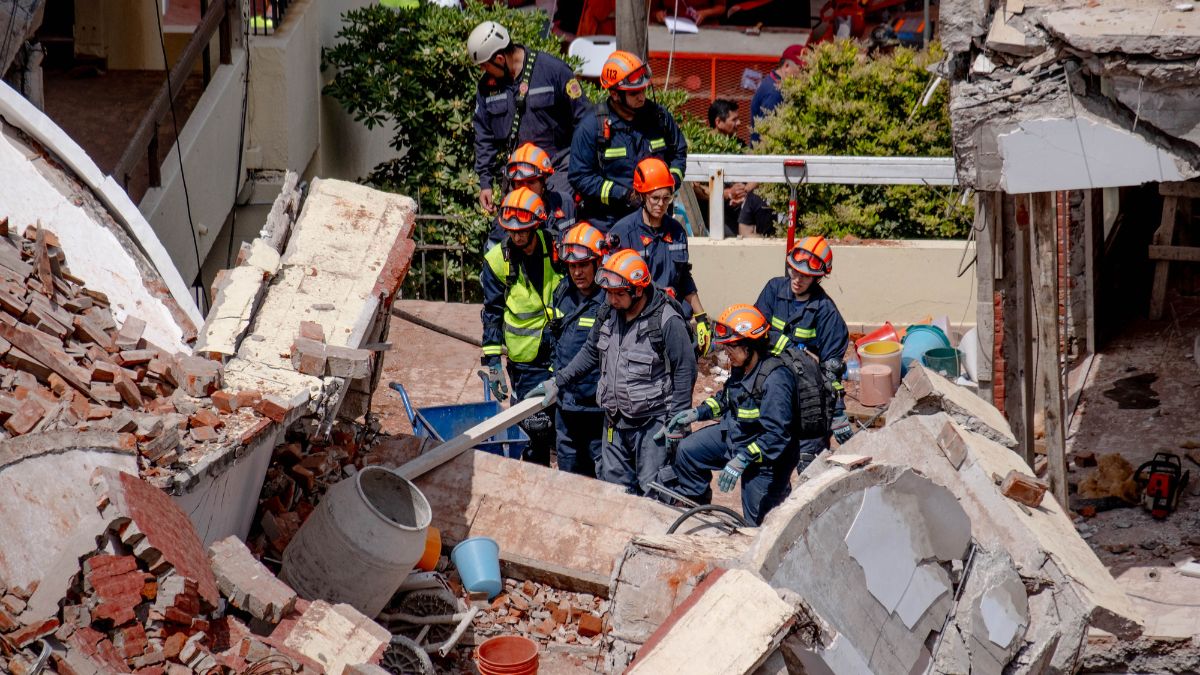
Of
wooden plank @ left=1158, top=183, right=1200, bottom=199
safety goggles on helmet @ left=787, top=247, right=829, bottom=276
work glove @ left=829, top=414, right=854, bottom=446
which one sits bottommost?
work glove @ left=829, top=414, right=854, bottom=446

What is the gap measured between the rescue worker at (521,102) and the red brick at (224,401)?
12.5 feet

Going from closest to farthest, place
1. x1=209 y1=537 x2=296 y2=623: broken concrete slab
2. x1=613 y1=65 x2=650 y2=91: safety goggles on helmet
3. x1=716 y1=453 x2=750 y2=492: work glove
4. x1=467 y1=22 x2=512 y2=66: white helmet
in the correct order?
1. x1=209 y1=537 x2=296 y2=623: broken concrete slab
2. x1=716 y1=453 x2=750 y2=492: work glove
3. x1=613 y1=65 x2=650 y2=91: safety goggles on helmet
4. x1=467 y1=22 x2=512 y2=66: white helmet

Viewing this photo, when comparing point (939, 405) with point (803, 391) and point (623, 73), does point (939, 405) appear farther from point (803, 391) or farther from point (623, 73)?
point (623, 73)

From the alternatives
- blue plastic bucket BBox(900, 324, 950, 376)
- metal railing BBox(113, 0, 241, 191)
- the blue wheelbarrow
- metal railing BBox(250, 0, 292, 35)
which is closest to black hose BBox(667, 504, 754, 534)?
the blue wheelbarrow

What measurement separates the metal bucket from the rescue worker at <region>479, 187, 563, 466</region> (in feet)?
7.09

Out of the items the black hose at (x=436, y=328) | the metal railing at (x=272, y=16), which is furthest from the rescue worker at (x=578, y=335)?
the metal railing at (x=272, y=16)

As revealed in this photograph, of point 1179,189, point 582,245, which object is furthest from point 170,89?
point 1179,189

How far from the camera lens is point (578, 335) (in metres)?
7.97

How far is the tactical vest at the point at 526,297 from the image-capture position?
8164 mm

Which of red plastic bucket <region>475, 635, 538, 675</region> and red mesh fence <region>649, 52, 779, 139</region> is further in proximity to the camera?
red mesh fence <region>649, 52, 779, 139</region>

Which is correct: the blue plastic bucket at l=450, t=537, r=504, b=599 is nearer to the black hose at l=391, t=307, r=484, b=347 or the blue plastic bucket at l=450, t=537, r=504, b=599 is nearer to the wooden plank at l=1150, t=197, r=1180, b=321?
the black hose at l=391, t=307, r=484, b=347

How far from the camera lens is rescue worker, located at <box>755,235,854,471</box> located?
26.3 feet

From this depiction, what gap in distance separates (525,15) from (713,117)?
2.15 meters

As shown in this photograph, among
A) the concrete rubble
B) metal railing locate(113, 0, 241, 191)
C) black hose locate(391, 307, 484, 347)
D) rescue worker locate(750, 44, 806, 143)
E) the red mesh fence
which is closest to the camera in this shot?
the concrete rubble
